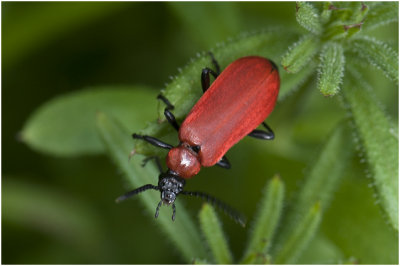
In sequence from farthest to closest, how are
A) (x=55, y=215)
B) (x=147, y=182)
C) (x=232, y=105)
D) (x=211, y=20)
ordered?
(x=55, y=215)
(x=211, y=20)
(x=147, y=182)
(x=232, y=105)

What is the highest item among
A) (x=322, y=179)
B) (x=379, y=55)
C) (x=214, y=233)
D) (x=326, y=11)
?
(x=326, y=11)

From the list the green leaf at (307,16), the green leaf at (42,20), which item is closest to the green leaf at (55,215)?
the green leaf at (42,20)

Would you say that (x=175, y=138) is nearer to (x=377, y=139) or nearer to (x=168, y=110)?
(x=168, y=110)

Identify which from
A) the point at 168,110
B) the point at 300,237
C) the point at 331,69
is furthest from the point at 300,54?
the point at 300,237

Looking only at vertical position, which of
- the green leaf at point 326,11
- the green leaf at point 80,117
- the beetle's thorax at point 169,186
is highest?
the green leaf at point 326,11

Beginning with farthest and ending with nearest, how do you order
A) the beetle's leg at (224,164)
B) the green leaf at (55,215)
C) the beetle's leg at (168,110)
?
the green leaf at (55,215) → the beetle's leg at (224,164) → the beetle's leg at (168,110)

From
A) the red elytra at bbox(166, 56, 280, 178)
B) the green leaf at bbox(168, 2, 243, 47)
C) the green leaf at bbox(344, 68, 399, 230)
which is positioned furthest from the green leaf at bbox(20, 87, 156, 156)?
the green leaf at bbox(344, 68, 399, 230)

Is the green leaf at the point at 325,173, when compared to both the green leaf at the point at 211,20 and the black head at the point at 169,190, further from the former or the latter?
the green leaf at the point at 211,20
